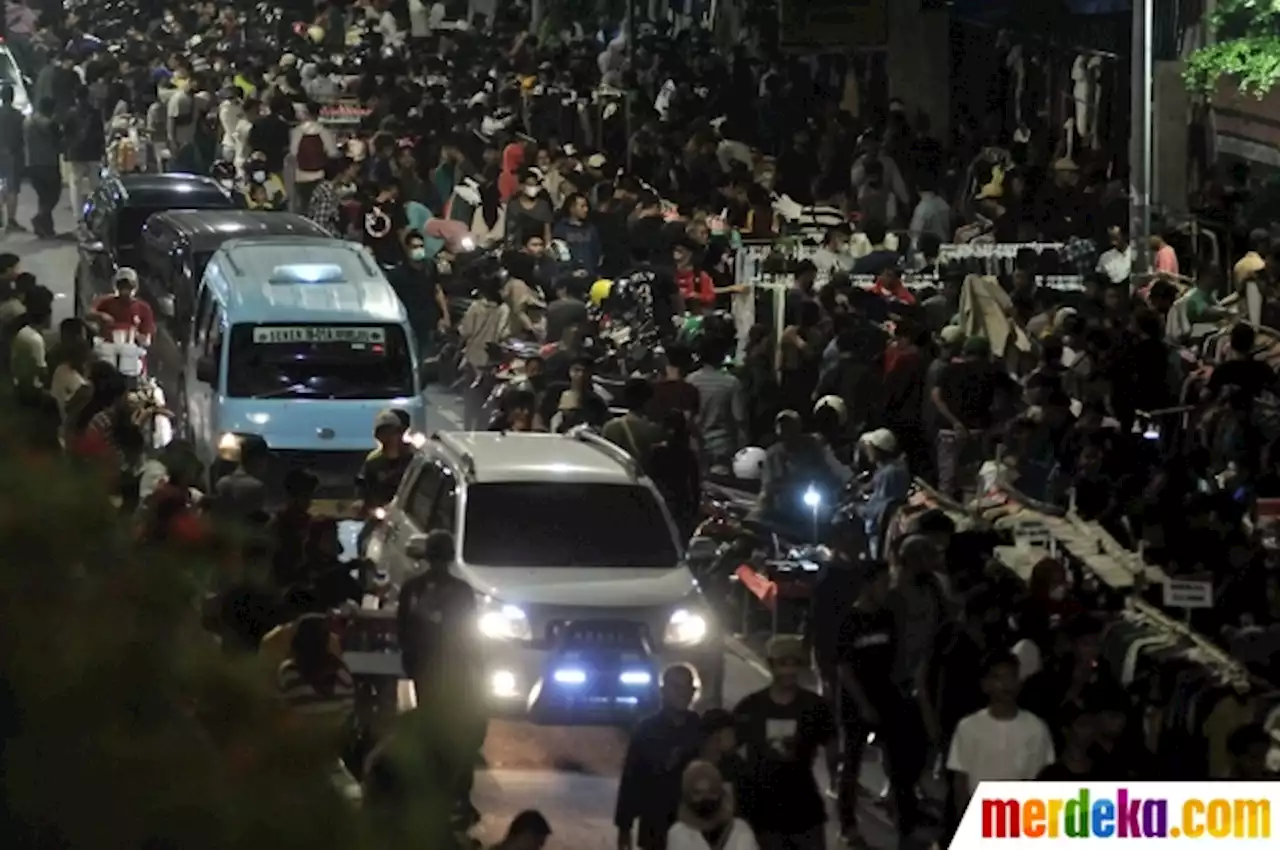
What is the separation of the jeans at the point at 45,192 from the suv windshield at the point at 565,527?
673 inches

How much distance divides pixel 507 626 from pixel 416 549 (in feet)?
1.99

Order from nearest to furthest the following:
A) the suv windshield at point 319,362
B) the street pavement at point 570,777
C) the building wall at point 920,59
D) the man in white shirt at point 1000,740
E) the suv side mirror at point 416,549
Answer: the man in white shirt at point 1000,740 → the street pavement at point 570,777 → the suv side mirror at point 416,549 → the suv windshield at point 319,362 → the building wall at point 920,59

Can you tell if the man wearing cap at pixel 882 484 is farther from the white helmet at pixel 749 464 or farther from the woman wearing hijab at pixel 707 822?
the woman wearing hijab at pixel 707 822

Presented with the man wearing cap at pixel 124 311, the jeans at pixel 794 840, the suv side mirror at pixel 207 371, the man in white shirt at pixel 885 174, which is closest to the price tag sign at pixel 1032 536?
the jeans at pixel 794 840

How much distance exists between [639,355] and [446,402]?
11.3 feet

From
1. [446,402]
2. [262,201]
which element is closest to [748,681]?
[446,402]

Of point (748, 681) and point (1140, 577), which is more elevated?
point (1140, 577)

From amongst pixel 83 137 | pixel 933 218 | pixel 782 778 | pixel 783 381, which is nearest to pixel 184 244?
pixel 783 381

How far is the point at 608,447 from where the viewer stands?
49.9 feet

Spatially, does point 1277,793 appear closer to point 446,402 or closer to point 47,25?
point 446,402

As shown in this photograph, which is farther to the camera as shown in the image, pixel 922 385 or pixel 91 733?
pixel 922 385

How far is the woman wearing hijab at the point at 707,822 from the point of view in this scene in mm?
9711

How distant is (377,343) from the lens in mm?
18859

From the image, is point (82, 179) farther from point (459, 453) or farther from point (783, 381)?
point (459, 453)
